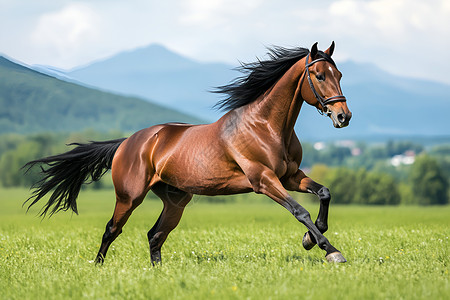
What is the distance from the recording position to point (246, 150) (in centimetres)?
644

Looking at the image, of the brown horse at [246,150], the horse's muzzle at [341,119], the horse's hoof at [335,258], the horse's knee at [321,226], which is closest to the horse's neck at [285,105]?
the brown horse at [246,150]

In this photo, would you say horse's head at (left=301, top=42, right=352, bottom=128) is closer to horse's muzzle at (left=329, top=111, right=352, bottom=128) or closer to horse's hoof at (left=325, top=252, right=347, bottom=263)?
horse's muzzle at (left=329, top=111, right=352, bottom=128)

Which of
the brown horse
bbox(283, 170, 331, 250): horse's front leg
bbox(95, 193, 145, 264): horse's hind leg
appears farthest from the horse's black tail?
bbox(283, 170, 331, 250): horse's front leg

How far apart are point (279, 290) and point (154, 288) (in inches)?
45.8

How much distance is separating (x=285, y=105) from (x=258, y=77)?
58 cm

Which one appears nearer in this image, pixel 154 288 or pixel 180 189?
pixel 154 288

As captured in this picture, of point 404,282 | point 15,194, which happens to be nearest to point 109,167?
point 404,282

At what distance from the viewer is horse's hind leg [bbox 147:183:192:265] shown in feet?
25.0

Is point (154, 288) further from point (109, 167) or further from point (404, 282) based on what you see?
point (109, 167)

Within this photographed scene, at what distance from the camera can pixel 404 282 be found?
5160mm

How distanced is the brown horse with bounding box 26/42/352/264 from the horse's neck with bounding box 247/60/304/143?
0.04 ft

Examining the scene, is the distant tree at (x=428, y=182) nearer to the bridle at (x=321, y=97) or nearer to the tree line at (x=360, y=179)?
the tree line at (x=360, y=179)

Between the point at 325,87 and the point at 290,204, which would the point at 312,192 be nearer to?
the point at 290,204

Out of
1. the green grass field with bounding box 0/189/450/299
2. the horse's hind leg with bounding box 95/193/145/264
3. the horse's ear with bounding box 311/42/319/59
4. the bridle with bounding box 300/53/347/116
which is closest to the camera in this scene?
the green grass field with bounding box 0/189/450/299
